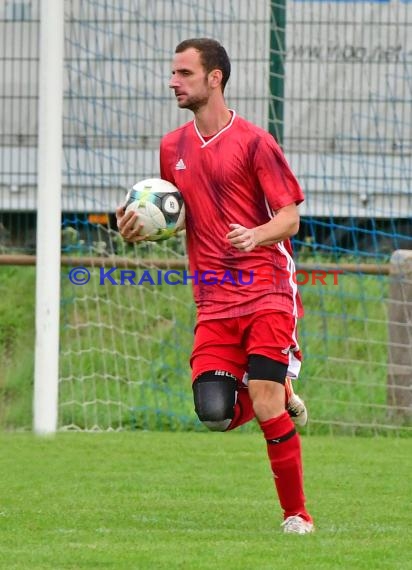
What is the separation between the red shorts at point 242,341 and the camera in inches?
257

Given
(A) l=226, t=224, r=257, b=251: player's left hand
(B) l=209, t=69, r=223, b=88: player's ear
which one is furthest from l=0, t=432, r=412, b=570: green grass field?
(B) l=209, t=69, r=223, b=88: player's ear

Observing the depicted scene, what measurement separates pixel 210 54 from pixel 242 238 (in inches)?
41.8

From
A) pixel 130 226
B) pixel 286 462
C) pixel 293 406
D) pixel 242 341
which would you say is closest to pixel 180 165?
pixel 130 226

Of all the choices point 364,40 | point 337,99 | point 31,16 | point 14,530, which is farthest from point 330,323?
point 14,530

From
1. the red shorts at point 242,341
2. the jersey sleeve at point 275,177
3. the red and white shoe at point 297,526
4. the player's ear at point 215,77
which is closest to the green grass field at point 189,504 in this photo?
the red and white shoe at point 297,526

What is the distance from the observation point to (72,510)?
7203 mm

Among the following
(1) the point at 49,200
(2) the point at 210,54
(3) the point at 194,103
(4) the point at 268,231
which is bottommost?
(4) the point at 268,231

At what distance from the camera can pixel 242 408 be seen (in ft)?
22.2

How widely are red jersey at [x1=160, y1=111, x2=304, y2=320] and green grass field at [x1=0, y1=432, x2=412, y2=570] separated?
1069 millimetres

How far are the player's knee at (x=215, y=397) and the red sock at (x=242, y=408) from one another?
67 millimetres

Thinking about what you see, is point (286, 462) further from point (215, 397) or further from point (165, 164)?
point (165, 164)

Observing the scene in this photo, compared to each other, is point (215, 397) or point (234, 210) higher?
point (234, 210)

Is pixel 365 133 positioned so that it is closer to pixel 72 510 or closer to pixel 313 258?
pixel 313 258

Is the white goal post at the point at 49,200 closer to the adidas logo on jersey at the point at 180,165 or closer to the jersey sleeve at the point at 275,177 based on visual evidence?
the adidas logo on jersey at the point at 180,165
